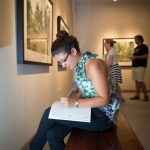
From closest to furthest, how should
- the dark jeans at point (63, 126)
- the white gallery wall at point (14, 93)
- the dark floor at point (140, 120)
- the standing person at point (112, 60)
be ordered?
1. the dark jeans at point (63, 126)
2. the white gallery wall at point (14, 93)
3. the dark floor at point (140, 120)
4. the standing person at point (112, 60)

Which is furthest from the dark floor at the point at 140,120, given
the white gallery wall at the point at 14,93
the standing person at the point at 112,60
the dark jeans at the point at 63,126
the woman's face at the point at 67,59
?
the woman's face at the point at 67,59

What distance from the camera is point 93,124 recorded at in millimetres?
1545

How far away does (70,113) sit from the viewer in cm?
149

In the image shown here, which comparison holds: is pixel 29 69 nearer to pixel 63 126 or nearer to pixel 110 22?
pixel 63 126

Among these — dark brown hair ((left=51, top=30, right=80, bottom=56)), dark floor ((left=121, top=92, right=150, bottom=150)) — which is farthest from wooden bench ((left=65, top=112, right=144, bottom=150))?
dark floor ((left=121, top=92, right=150, bottom=150))

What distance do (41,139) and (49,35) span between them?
2.21 m

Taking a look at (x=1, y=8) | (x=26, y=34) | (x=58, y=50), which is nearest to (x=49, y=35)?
(x=26, y=34)

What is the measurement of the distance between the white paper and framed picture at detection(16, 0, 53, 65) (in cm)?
85

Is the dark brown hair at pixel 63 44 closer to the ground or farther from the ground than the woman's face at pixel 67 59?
farther from the ground

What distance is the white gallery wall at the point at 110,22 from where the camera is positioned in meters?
8.02

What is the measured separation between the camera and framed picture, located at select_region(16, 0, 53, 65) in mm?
2160

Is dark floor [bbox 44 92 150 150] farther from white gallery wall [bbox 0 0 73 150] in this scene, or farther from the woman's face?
the woman's face

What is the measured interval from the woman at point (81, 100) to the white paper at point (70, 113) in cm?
3

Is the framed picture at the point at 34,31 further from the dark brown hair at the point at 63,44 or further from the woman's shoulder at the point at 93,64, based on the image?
the woman's shoulder at the point at 93,64
